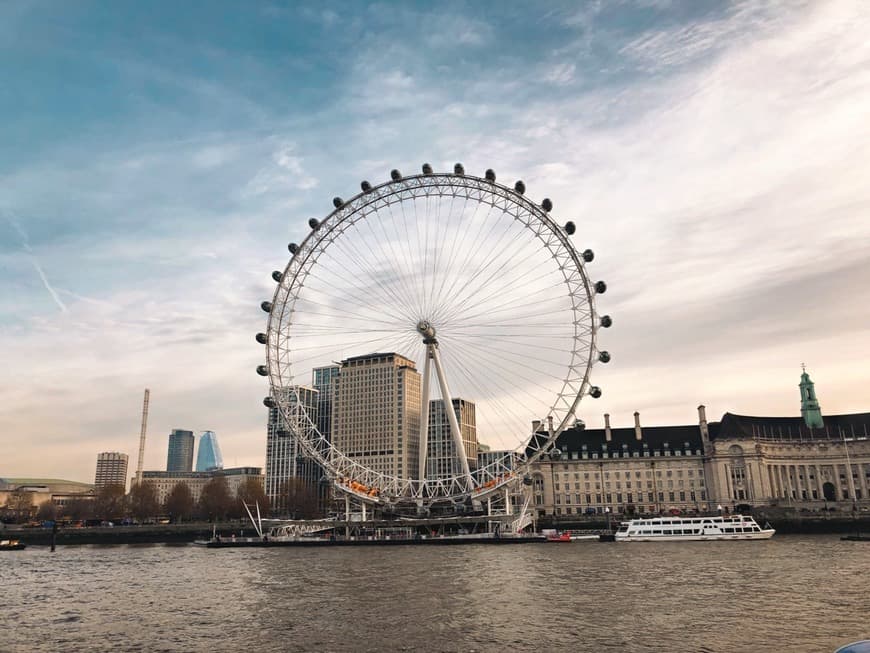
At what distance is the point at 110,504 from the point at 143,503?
10.3 m

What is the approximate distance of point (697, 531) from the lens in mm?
90062

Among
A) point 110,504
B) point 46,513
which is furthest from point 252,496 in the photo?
point 46,513

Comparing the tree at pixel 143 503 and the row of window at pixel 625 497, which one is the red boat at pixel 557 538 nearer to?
the row of window at pixel 625 497

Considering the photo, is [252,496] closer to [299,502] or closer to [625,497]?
[299,502]

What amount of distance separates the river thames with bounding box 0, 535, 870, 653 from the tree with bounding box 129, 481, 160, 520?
101 m

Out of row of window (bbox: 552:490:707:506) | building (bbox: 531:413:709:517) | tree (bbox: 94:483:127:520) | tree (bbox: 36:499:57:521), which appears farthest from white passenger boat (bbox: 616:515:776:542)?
tree (bbox: 36:499:57:521)

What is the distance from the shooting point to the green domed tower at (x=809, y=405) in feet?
474

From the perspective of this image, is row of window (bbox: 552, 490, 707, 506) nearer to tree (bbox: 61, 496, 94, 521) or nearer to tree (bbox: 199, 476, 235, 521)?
tree (bbox: 199, 476, 235, 521)

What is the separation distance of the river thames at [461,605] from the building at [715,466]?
74.4 metres

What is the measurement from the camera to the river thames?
93.3ft

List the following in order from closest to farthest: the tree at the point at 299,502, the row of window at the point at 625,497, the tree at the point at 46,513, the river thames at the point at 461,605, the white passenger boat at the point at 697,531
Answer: the river thames at the point at 461,605 → the white passenger boat at the point at 697,531 → the row of window at the point at 625,497 → the tree at the point at 299,502 → the tree at the point at 46,513

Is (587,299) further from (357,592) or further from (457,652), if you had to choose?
(457,652)

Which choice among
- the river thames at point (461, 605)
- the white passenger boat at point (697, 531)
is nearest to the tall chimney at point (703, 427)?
the white passenger boat at point (697, 531)

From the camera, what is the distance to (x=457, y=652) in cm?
2622
